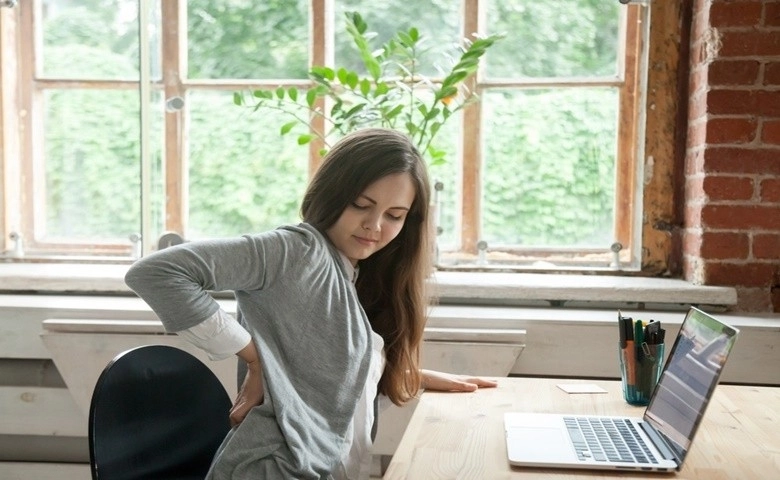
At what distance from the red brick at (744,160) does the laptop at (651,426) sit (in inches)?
41.4

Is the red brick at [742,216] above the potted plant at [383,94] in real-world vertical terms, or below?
below

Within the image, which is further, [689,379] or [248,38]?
[248,38]

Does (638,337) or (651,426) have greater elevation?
(638,337)

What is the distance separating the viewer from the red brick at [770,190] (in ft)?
8.75

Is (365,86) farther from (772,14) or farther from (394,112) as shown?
(772,14)

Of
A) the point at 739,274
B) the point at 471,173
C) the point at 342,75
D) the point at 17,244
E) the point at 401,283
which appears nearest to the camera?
the point at 401,283

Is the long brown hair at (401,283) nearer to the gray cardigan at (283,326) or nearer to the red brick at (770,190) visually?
the gray cardigan at (283,326)

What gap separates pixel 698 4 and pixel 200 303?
6.44 ft

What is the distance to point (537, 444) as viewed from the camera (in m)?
1.55

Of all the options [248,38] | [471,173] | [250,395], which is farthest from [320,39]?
[250,395]

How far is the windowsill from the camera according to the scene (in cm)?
271

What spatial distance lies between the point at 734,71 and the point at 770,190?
37 cm

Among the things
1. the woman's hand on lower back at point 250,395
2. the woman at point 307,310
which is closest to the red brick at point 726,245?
the woman at point 307,310

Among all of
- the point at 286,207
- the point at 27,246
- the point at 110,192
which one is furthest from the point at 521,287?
the point at 27,246
